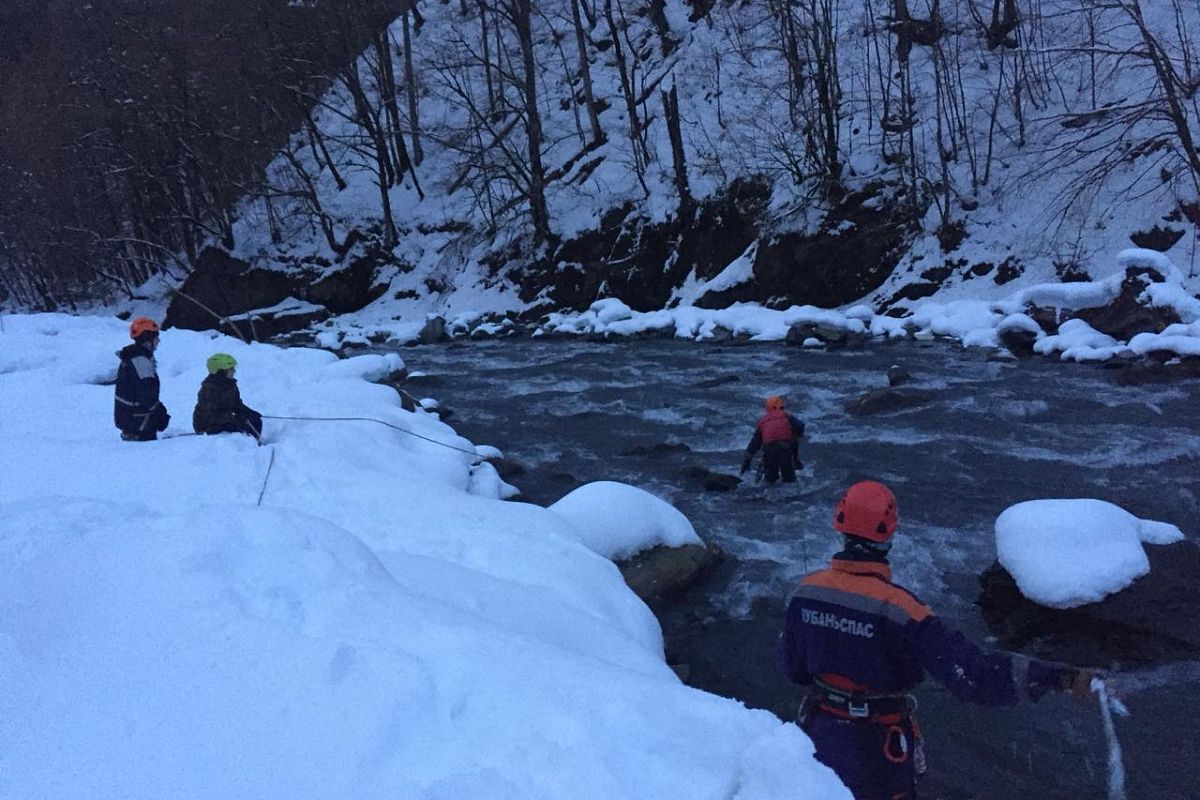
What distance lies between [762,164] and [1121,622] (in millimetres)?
18344

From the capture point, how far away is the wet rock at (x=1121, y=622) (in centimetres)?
470

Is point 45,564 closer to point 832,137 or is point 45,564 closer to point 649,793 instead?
point 649,793

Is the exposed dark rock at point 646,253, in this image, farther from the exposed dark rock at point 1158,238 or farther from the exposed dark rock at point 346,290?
the exposed dark rock at point 1158,238

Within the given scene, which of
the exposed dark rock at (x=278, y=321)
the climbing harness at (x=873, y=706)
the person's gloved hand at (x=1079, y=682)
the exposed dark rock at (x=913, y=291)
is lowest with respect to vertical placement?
the climbing harness at (x=873, y=706)

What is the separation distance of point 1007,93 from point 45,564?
→ 21.5m

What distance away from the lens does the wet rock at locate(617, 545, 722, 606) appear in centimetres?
579

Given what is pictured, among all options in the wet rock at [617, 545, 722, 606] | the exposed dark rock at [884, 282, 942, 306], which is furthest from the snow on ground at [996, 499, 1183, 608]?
the exposed dark rock at [884, 282, 942, 306]

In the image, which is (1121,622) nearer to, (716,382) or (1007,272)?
(716,382)

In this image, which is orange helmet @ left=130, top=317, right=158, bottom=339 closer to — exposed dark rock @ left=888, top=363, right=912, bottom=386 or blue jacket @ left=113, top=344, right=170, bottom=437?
blue jacket @ left=113, top=344, right=170, bottom=437

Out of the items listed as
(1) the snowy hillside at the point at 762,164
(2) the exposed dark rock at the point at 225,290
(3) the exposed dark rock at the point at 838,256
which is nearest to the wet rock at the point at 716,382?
(1) the snowy hillside at the point at 762,164

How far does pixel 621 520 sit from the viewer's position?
6098mm

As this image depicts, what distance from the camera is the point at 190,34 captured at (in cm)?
2783

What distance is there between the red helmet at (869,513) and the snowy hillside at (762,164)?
10.6 meters

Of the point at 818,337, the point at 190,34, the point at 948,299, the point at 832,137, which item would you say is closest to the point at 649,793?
the point at 818,337
